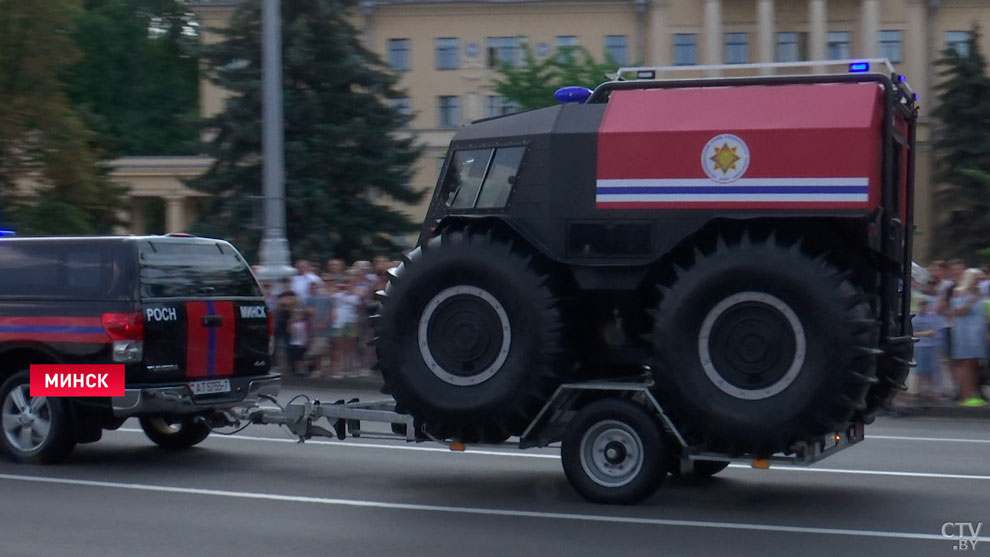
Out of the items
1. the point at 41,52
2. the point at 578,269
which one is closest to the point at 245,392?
the point at 578,269

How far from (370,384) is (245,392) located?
27.8ft

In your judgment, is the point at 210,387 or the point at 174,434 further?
the point at 174,434

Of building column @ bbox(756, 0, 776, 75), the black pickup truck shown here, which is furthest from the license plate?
building column @ bbox(756, 0, 776, 75)

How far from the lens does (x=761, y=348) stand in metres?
9.29

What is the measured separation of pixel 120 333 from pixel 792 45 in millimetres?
54801

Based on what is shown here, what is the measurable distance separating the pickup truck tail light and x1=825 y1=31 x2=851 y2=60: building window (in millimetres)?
54565

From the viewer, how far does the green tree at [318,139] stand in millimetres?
35344

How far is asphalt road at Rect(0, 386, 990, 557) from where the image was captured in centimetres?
841

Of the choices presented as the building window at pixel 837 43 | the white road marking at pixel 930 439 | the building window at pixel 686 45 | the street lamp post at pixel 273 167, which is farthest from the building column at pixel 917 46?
the white road marking at pixel 930 439

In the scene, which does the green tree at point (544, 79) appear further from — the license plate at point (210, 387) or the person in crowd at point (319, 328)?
the license plate at point (210, 387)

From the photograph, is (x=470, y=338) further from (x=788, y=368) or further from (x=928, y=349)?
(x=928, y=349)

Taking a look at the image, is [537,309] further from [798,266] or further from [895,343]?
[895,343]

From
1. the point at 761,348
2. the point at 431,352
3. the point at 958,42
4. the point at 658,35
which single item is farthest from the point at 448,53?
the point at 761,348

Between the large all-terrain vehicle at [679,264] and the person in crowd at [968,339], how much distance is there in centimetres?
690
